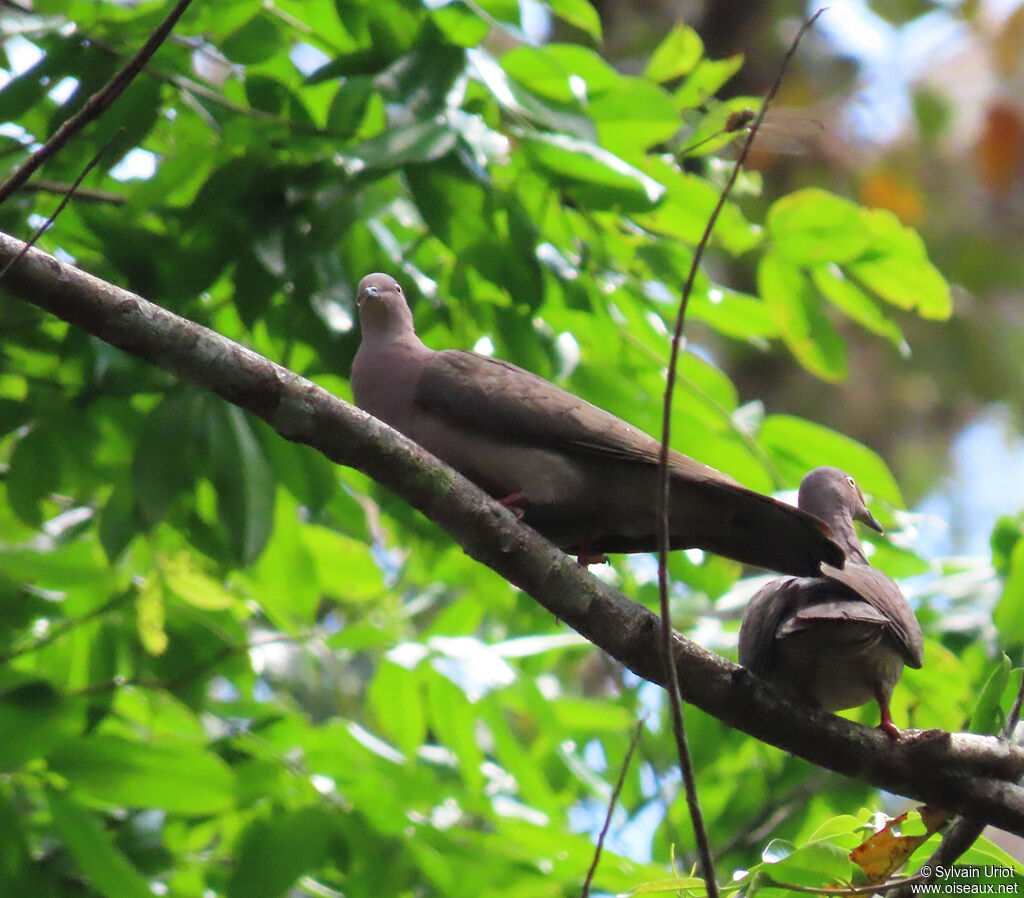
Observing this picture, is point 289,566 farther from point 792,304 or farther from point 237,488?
point 792,304

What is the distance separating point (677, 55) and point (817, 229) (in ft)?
3.04

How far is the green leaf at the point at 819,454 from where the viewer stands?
492 cm

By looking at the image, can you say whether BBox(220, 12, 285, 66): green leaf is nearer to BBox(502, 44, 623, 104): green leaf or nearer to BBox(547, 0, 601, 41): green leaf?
BBox(502, 44, 623, 104): green leaf

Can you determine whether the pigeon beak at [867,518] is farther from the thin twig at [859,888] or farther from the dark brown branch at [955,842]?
the thin twig at [859,888]

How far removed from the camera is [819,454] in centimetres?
504

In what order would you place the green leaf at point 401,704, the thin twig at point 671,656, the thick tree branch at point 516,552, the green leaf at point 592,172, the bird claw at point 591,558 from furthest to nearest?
the green leaf at point 401,704 → the green leaf at point 592,172 → the bird claw at point 591,558 → the thick tree branch at point 516,552 → the thin twig at point 671,656

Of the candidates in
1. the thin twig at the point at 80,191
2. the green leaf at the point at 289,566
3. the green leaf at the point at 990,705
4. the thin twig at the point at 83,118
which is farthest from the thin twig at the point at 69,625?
the green leaf at the point at 990,705

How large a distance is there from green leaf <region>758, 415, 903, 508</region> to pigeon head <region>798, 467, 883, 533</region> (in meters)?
0.91

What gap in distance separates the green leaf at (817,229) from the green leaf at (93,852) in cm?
349

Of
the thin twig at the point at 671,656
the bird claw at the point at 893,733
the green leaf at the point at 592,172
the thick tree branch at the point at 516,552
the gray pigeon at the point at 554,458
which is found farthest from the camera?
the green leaf at the point at 592,172

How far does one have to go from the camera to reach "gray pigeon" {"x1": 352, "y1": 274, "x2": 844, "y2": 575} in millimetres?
3498

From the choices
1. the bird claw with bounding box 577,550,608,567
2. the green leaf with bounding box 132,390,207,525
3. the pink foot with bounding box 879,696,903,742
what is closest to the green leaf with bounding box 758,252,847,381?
the bird claw with bounding box 577,550,608,567

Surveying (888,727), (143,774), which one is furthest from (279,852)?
(888,727)

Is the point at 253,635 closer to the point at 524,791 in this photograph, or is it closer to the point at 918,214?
the point at 524,791
